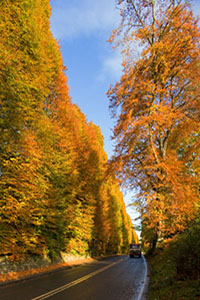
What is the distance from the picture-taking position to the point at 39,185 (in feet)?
43.4

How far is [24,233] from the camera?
12523mm

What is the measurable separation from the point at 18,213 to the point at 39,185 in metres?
2.03

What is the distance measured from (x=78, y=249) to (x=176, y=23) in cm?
1972

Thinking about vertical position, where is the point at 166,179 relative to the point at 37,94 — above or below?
below

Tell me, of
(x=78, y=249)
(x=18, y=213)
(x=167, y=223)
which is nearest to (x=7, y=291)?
(x=18, y=213)

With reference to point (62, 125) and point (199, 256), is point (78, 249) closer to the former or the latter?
point (62, 125)

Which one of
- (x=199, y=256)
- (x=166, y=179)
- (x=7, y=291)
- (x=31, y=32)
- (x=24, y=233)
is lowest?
(x=7, y=291)

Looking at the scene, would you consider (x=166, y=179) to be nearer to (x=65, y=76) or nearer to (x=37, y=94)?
(x=37, y=94)

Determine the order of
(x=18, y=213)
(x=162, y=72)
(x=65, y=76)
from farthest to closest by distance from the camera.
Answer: (x=65, y=76)
(x=162, y=72)
(x=18, y=213)

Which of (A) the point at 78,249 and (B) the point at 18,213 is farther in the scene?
(A) the point at 78,249

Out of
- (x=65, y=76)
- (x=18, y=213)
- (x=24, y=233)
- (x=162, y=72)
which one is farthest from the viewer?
(x=65, y=76)

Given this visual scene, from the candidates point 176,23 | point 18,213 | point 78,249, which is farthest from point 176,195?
point 78,249

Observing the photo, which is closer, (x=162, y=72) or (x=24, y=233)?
(x=24, y=233)

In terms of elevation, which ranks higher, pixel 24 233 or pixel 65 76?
pixel 65 76
